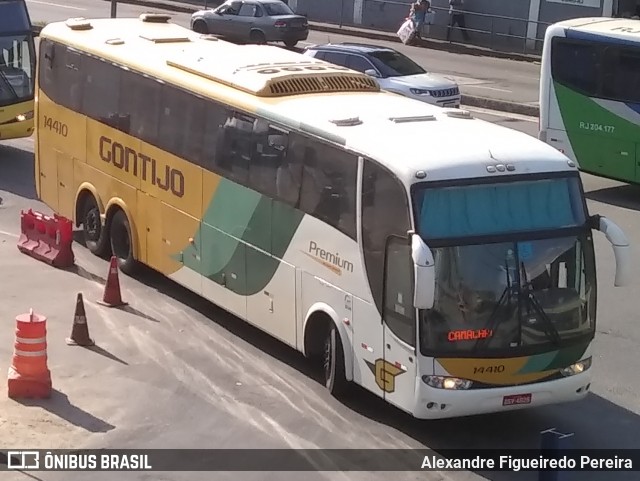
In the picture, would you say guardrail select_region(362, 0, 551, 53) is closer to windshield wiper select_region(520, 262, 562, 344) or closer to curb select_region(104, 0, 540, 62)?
curb select_region(104, 0, 540, 62)

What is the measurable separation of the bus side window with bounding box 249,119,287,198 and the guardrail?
29042 mm

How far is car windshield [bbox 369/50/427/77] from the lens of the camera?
28344mm

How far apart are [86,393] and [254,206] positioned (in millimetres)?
2767

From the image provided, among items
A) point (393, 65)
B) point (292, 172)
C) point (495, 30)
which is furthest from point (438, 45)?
point (292, 172)

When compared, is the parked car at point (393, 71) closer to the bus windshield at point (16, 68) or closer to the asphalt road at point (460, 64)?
the asphalt road at point (460, 64)

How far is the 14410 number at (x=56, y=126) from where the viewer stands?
17.9 metres

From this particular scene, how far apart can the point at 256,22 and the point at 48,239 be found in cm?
2540

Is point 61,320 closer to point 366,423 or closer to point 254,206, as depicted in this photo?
point 254,206

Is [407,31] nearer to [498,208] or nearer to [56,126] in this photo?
[56,126]

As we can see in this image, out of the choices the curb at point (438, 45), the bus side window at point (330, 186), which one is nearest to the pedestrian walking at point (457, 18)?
the curb at point (438, 45)

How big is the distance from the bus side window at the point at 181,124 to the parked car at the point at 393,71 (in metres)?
12.6

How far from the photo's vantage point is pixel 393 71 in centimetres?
2841

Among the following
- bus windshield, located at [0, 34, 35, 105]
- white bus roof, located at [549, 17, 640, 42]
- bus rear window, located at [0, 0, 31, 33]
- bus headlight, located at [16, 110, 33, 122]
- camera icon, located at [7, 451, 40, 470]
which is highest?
white bus roof, located at [549, 17, 640, 42]

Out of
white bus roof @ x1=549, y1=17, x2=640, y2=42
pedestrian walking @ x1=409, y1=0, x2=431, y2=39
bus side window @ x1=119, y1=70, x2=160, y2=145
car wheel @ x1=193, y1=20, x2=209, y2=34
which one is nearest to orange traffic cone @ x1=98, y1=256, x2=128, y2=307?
bus side window @ x1=119, y1=70, x2=160, y2=145
